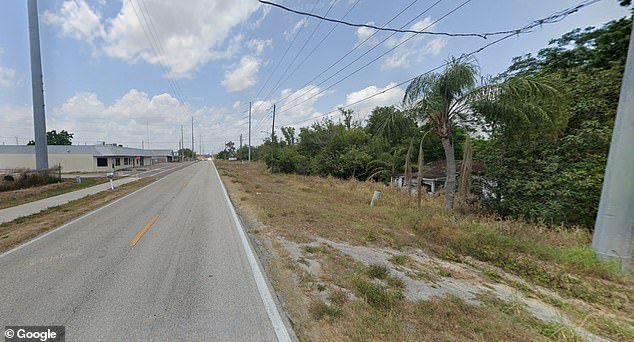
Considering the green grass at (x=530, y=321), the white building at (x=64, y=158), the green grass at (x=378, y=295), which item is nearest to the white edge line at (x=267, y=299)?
the green grass at (x=378, y=295)

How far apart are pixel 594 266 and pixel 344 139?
28.0 metres

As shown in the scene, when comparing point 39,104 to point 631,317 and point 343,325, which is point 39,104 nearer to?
point 343,325

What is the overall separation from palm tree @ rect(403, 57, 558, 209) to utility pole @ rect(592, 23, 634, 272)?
11.1ft

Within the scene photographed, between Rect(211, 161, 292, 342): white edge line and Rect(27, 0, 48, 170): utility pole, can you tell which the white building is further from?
Rect(211, 161, 292, 342): white edge line

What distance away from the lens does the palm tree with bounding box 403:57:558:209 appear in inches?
338

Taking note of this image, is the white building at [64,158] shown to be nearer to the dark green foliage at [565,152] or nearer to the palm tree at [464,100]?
the palm tree at [464,100]

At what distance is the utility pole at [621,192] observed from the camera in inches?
197

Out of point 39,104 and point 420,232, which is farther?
point 39,104

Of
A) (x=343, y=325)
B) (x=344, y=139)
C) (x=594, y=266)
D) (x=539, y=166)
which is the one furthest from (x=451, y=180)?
(x=344, y=139)

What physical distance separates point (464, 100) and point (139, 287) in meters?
10.5

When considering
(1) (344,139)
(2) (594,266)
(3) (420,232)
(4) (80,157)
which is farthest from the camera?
(4) (80,157)

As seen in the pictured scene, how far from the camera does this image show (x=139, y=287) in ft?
13.4

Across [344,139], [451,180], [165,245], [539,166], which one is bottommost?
[165,245]

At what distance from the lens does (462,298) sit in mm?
3799
